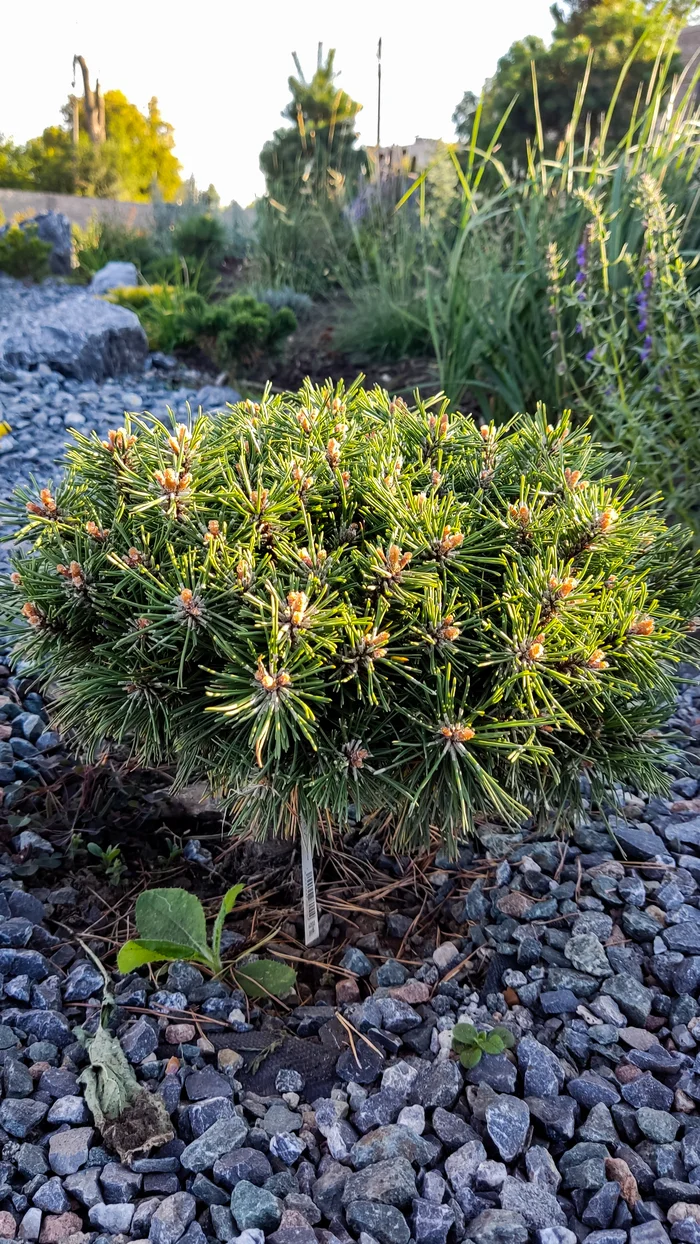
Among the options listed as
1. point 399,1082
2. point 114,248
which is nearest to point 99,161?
point 114,248

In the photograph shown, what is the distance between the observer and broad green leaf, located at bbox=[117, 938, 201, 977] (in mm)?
1365

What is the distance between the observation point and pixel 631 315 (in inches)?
131

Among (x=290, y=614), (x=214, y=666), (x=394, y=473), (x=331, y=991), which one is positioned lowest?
(x=331, y=991)

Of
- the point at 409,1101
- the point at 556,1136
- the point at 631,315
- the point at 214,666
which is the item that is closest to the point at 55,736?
the point at 214,666

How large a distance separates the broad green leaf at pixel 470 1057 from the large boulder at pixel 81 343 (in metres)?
5.28

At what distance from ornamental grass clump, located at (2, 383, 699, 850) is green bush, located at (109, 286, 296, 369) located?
4.77m

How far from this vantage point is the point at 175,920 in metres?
1.46

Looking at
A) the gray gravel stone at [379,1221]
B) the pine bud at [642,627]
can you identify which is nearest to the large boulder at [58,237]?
the pine bud at [642,627]

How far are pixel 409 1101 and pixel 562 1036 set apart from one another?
0.27m

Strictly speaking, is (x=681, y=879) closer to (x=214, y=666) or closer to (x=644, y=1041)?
(x=644, y=1041)

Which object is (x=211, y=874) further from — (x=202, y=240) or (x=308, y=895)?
(x=202, y=240)

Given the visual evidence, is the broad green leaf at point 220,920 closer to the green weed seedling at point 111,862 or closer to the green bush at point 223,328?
the green weed seedling at point 111,862

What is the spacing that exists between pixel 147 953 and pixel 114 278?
8734mm

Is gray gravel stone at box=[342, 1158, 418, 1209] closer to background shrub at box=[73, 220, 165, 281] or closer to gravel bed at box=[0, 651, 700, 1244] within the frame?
gravel bed at box=[0, 651, 700, 1244]
